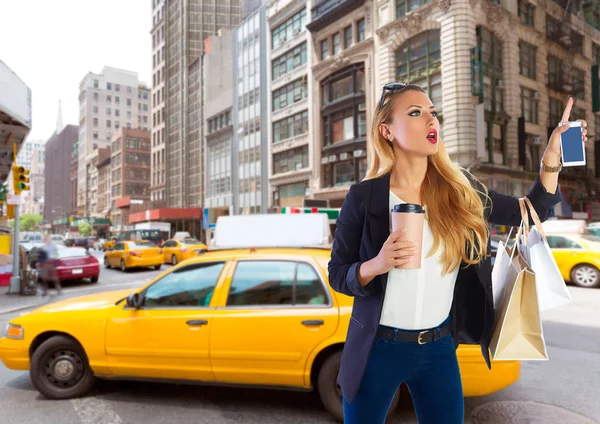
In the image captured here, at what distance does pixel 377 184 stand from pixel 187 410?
344 centimetres

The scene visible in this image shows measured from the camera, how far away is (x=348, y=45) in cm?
3584

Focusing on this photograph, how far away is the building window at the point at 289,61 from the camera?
4059 cm

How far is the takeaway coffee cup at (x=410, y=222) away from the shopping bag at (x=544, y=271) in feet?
2.05

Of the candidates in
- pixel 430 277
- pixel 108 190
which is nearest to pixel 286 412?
pixel 430 277

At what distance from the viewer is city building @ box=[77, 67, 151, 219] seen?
121 m

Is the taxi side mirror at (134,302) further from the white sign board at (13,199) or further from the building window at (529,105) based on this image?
the building window at (529,105)

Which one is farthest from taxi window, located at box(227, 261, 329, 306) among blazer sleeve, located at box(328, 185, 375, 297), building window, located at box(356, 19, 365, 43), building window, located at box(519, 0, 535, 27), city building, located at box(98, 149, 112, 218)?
city building, located at box(98, 149, 112, 218)

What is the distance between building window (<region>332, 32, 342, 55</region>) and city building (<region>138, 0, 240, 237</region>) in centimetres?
2622

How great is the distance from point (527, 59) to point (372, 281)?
34994mm

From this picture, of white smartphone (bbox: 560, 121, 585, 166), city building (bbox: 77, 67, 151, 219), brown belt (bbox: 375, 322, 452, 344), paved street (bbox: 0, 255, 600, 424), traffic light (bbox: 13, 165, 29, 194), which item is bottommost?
paved street (bbox: 0, 255, 600, 424)

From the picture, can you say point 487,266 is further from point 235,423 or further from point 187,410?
point 187,410

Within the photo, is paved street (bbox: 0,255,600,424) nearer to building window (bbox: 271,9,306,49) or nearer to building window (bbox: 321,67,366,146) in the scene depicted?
building window (bbox: 321,67,366,146)

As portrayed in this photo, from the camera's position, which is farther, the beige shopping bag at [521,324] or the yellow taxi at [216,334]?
the yellow taxi at [216,334]

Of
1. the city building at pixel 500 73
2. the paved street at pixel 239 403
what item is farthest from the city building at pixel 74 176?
the paved street at pixel 239 403
